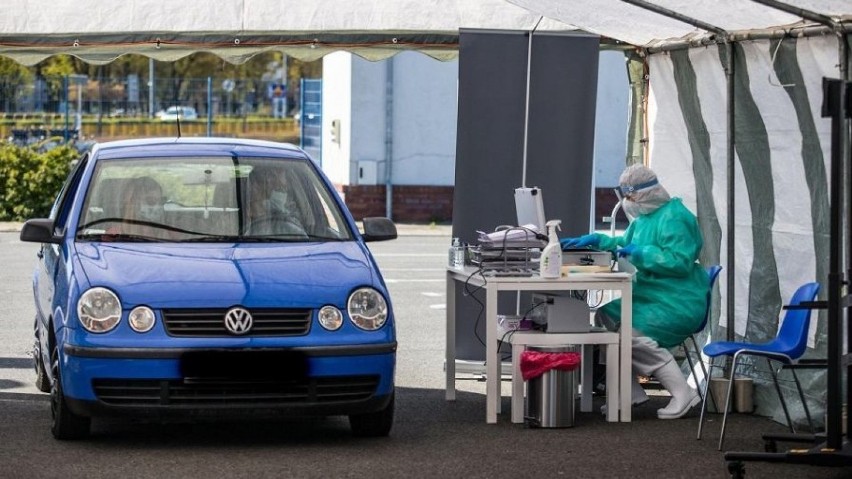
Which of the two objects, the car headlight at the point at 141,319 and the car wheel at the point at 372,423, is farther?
the car wheel at the point at 372,423

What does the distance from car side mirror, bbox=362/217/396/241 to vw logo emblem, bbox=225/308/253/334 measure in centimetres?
140

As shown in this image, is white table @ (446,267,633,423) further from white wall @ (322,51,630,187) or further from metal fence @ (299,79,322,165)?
metal fence @ (299,79,322,165)

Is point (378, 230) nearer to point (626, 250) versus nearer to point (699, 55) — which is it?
point (626, 250)

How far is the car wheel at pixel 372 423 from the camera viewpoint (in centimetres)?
859

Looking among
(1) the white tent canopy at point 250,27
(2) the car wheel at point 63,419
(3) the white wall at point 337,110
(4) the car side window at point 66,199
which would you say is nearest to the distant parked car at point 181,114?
(3) the white wall at point 337,110

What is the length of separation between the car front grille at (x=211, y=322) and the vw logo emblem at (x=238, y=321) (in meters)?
0.02

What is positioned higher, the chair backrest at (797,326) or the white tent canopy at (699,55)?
the white tent canopy at (699,55)

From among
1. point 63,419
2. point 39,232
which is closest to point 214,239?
point 39,232

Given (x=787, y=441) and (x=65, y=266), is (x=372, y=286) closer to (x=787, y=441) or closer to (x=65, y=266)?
(x=65, y=266)

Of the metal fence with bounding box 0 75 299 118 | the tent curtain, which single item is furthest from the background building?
the tent curtain

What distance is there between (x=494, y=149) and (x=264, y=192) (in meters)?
2.33

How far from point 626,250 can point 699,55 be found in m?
1.62

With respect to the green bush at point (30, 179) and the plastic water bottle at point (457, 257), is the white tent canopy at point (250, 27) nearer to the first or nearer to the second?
the plastic water bottle at point (457, 257)

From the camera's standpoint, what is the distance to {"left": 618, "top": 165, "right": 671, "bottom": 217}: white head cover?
966 centimetres
